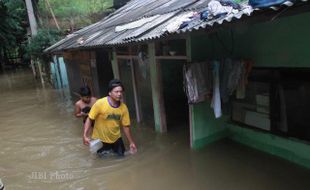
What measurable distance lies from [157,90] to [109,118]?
2.07 meters

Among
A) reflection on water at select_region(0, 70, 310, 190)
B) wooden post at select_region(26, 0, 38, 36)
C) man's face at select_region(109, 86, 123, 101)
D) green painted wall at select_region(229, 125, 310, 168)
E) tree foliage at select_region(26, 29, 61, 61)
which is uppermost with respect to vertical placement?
wooden post at select_region(26, 0, 38, 36)

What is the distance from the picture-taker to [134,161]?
20.3 ft

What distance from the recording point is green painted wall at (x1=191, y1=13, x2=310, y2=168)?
502cm

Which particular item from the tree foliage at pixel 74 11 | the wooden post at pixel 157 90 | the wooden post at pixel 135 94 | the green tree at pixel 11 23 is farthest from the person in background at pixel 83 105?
the green tree at pixel 11 23

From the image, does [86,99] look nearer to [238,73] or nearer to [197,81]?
[197,81]

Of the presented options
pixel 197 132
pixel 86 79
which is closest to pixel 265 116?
pixel 197 132

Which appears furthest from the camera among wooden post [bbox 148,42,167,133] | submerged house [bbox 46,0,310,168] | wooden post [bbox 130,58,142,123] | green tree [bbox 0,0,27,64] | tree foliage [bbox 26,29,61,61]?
green tree [bbox 0,0,27,64]

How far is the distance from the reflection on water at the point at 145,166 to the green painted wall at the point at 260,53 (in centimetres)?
24

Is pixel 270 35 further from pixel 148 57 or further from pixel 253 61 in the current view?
pixel 148 57

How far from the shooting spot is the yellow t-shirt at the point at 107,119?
5.36 meters

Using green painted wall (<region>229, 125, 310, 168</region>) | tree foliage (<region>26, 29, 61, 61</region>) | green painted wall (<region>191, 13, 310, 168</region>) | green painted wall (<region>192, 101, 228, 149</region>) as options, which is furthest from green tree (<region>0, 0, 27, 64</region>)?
green painted wall (<region>229, 125, 310, 168</region>)

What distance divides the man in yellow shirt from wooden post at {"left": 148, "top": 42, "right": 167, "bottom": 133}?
5.79 ft

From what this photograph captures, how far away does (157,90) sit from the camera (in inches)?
286

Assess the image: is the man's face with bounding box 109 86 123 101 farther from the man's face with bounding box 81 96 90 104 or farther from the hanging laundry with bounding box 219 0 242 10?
the hanging laundry with bounding box 219 0 242 10
